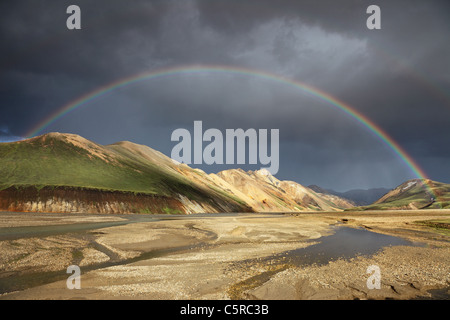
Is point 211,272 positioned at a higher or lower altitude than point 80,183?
lower

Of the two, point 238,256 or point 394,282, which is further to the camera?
point 238,256

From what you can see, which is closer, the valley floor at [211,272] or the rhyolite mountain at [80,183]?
the valley floor at [211,272]

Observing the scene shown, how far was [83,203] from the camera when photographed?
89.2m

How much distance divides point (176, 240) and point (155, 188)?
104m

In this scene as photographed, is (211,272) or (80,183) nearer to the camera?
(211,272)

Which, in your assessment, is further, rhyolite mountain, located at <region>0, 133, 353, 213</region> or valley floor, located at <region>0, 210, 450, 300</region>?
rhyolite mountain, located at <region>0, 133, 353, 213</region>

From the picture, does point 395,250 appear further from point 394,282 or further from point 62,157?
point 62,157
